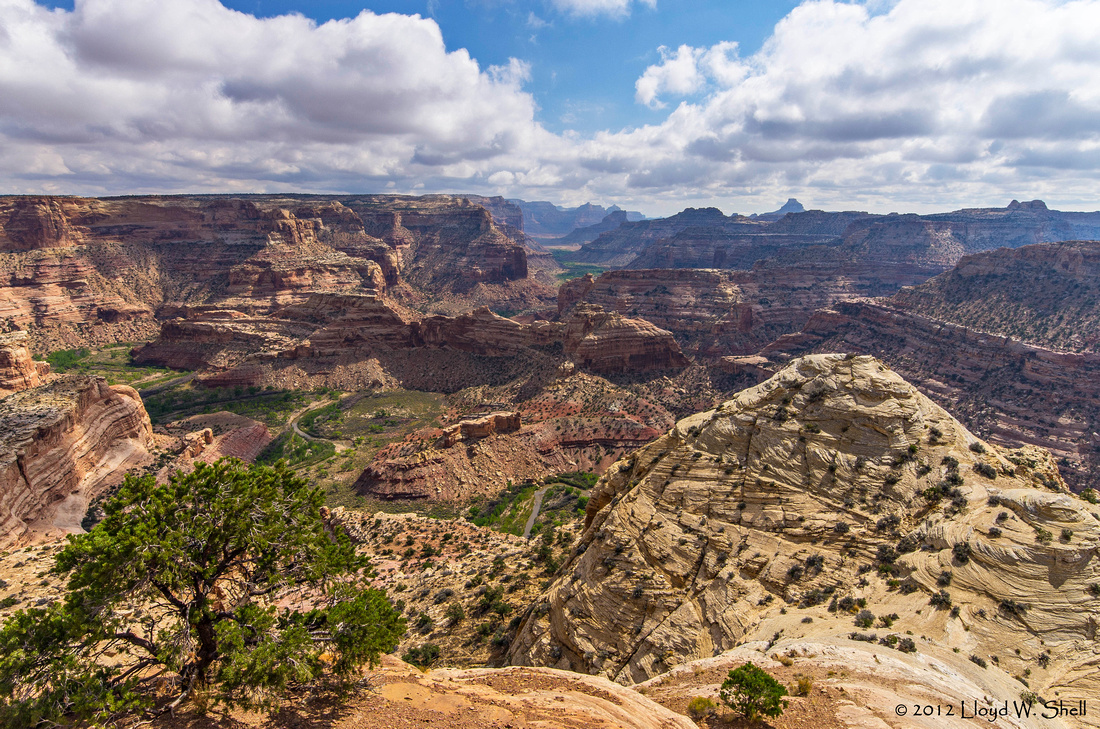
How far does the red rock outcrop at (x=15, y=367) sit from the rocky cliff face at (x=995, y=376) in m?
142

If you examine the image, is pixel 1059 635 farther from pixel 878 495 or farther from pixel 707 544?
pixel 707 544

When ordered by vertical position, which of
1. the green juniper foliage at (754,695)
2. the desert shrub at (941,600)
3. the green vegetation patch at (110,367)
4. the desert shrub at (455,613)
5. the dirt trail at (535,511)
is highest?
the desert shrub at (941,600)

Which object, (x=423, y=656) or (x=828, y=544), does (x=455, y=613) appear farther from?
(x=828, y=544)

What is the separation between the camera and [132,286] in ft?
492

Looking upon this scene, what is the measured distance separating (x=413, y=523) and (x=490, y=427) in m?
25.3

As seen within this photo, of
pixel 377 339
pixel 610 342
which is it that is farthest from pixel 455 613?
pixel 377 339

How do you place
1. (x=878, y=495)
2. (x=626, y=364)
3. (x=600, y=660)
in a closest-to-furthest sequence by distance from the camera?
(x=600, y=660), (x=878, y=495), (x=626, y=364)

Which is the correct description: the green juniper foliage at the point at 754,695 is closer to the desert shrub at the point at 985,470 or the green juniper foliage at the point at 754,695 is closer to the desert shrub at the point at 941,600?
the desert shrub at the point at 941,600

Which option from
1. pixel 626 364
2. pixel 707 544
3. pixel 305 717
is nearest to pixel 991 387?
pixel 626 364

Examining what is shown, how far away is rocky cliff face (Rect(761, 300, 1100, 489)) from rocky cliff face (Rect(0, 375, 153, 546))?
124782 millimetres

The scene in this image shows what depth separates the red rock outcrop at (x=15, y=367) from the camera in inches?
2798

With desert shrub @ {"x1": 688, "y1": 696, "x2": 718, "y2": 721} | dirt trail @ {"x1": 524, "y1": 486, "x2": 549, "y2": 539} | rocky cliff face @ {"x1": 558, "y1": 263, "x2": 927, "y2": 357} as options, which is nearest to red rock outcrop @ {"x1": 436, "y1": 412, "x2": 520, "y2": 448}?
dirt trail @ {"x1": 524, "y1": 486, "x2": 549, "y2": 539}

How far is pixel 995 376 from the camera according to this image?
303 feet
